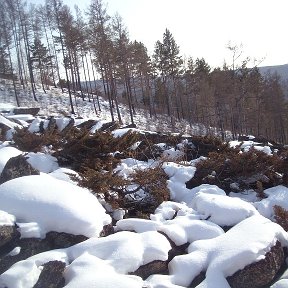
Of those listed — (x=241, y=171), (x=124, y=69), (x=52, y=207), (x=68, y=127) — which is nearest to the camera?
(x=52, y=207)

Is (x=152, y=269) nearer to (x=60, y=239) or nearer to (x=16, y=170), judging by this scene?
(x=60, y=239)

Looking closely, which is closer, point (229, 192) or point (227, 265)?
point (227, 265)

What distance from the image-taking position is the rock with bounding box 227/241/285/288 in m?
3.37

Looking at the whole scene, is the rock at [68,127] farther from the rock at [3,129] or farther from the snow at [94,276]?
the snow at [94,276]

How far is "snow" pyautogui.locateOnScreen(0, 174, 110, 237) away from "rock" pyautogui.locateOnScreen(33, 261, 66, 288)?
0.59m

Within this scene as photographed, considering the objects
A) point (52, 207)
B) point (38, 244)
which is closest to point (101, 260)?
point (38, 244)

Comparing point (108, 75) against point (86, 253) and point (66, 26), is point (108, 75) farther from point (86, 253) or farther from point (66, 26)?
point (86, 253)

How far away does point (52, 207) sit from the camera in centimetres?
396

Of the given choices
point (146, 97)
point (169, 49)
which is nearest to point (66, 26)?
point (169, 49)

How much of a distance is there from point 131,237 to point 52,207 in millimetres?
961

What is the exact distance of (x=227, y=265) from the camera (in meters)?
3.43

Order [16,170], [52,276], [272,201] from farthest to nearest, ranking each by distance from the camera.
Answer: [272,201] < [16,170] < [52,276]

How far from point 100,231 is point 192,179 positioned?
9.97 feet

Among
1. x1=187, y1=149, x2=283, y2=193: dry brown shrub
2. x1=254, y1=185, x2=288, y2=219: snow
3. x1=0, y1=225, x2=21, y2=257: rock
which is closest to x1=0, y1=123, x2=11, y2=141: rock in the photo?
x1=187, y1=149, x2=283, y2=193: dry brown shrub
